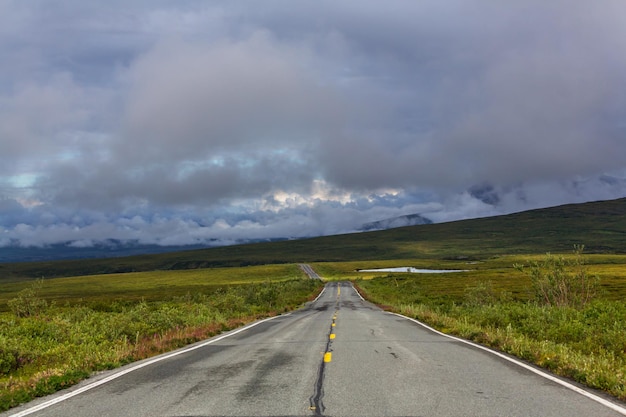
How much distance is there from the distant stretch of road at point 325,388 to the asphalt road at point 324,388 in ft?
0.06

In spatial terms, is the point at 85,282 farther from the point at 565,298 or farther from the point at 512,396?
the point at 512,396

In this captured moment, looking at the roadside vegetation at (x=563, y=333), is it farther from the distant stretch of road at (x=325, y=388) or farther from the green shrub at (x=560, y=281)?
the distant stretch of road at (x=325, y=388)

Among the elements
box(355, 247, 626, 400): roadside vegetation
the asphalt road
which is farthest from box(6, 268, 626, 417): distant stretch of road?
box(355, 247, 626, 400): roadside vegetation

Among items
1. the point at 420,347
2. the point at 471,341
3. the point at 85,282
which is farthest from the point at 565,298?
the point at 85,282

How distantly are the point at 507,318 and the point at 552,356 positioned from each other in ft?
32.9

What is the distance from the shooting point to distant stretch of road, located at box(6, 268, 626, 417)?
286 inches

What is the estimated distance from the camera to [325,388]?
870 cm

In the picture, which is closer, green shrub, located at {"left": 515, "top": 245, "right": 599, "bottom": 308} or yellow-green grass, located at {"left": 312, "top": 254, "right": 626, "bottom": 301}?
green shrub, located at {"left": 515, "top": 245, "right": 599, "bottom": 308}

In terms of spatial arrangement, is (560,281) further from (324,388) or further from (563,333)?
(324,388)

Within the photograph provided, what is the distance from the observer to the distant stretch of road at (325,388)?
7258mm

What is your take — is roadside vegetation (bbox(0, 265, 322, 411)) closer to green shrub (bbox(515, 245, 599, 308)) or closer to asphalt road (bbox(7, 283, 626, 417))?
asphalt road (bbox(7, 283, 626, 417))

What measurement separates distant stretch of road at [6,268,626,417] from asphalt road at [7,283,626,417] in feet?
0.06

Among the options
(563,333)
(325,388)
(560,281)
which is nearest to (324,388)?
(325,388)

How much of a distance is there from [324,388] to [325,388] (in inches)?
0.7
